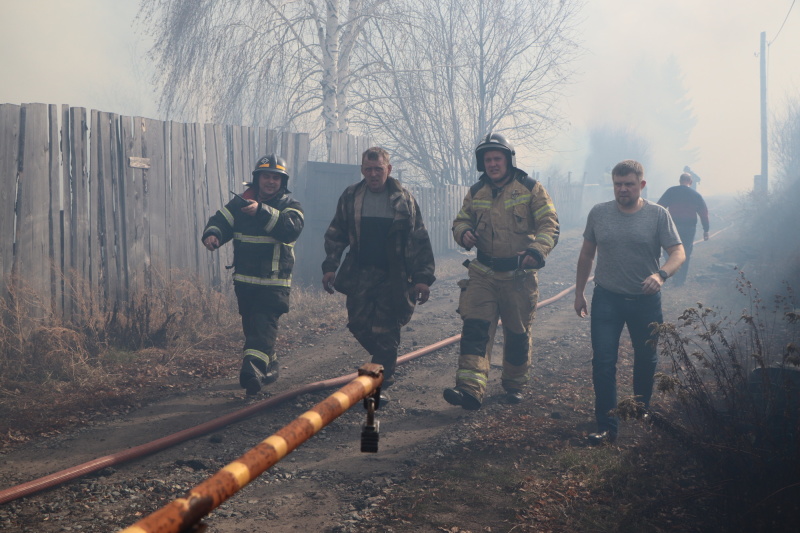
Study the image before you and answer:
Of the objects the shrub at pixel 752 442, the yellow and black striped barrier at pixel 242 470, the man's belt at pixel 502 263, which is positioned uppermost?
the man's belt at pixel 502 263

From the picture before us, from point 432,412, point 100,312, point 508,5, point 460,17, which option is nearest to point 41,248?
point 100,312

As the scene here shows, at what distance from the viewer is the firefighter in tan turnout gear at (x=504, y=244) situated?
5.59 m

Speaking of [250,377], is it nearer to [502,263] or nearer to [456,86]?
[502,263]

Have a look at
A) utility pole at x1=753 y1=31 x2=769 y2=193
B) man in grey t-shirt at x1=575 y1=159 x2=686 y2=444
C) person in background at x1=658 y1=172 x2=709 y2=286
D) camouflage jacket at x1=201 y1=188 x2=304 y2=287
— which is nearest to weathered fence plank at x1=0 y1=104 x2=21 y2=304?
camouflage jacket at x1=201 y1=188 x2=304 y2=287

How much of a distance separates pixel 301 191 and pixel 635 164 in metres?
7.12

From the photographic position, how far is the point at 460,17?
17.7 meters

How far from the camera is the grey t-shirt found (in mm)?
4941

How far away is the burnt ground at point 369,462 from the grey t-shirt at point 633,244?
3.68ft

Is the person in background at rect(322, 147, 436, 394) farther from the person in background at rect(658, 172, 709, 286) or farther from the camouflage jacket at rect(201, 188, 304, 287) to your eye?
the person in background at rect(658, 172, 709, 286)

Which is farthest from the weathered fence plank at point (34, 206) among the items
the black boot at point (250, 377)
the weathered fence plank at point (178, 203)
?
the black boot at point (250, 377)

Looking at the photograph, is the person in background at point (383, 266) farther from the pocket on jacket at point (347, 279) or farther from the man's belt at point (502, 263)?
the man's belt at point (502, 263)

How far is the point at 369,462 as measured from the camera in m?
4.33

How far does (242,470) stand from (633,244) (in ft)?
13.5

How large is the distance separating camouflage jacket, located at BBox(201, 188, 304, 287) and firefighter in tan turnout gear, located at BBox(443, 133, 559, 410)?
1.54 meters
